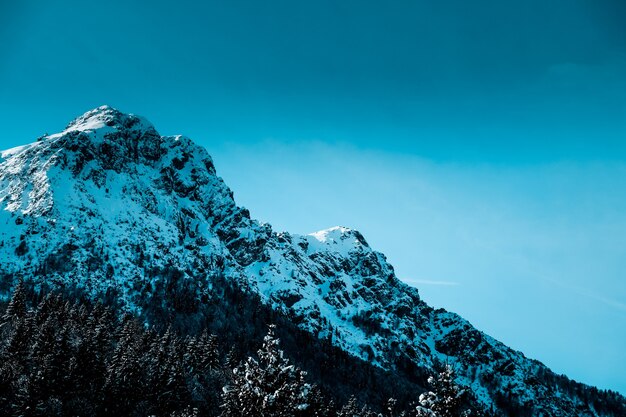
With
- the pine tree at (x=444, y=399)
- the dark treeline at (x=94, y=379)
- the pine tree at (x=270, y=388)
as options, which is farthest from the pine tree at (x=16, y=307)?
the pine tree at (x=444, y=399)

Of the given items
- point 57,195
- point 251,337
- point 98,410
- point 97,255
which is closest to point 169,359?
point 98,410

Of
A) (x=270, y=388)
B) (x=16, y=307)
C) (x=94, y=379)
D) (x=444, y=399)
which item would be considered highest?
(x=444, y=399)

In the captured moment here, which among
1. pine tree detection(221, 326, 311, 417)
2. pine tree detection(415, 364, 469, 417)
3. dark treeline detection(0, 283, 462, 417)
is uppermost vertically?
pine tree detection(415, 364, 469, 417)

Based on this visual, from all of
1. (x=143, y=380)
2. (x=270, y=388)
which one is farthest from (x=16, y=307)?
(x=270, y=388)

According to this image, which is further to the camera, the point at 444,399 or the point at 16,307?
the point at 16,307

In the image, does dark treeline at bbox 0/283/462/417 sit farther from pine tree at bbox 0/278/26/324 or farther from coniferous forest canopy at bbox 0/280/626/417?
pine tree at bbox 0/278/26/324

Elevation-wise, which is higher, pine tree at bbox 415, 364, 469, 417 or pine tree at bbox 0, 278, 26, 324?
pine tree at bbox 415, 364, 469, 417

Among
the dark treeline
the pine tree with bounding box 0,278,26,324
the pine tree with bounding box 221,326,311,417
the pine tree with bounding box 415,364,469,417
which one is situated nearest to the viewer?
Answer: the pine tree with bounding box 221,326,311,417

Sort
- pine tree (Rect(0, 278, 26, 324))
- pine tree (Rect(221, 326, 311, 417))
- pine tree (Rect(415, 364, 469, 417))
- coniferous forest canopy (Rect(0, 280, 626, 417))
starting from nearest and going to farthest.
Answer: pine tree (Rect(221, 326, 311, 417)) → coniferous forest canopy (Rect(0, 280, 626, 417)) → pine tree (Rect(415, 364, 469, 417)) → pine tree (Rect(0, 278, 26, 324))

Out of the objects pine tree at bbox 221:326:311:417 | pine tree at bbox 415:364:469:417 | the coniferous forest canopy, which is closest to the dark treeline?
the coniferous forest canopy

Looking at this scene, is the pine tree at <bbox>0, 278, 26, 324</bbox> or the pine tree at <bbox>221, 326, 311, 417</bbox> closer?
the pine tree at <bbox>221, 326, 311, 417</bbox>

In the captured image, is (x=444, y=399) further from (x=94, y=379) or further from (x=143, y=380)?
(x=94, y=379)

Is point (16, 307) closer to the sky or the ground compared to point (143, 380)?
closer to the sky

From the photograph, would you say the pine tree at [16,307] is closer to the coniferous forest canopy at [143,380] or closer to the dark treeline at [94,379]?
the coniferous forest canopy at [143,380]
